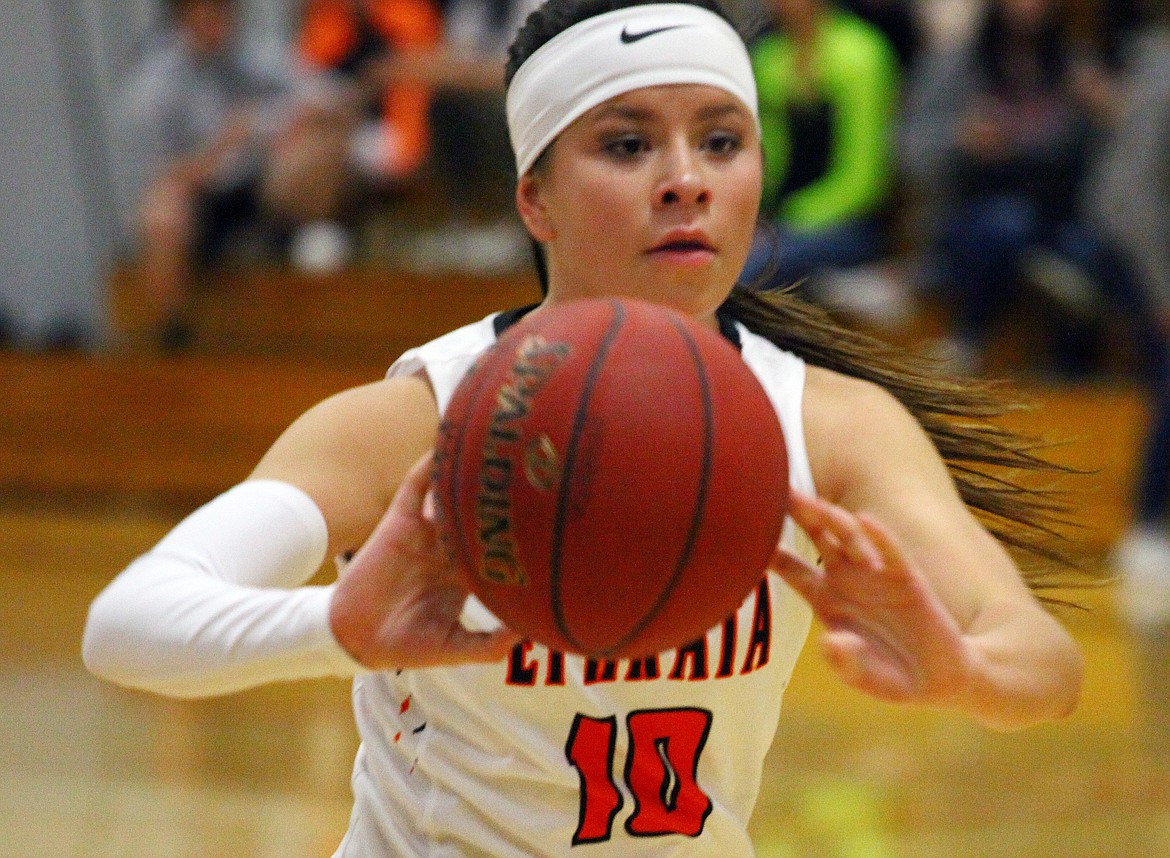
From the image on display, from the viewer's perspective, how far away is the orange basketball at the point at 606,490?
1.68 meters

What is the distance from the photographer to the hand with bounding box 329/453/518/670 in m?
1.79

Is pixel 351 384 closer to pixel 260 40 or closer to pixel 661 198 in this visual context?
pixel 260 40

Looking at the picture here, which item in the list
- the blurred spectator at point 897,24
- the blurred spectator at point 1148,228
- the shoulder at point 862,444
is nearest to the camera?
the shoulder at point 862,444

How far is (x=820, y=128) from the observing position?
7.28 m

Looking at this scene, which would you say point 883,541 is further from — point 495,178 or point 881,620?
point 495,178

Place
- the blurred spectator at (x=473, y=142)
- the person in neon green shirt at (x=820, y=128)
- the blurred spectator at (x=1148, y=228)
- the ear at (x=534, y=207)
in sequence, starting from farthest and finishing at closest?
1. the blurred spectator at (x=473, y=142)
2. the person in neon green shirt at (x=820, y=128)
3. the blurred spectator at (x=1148, y=228)
4. the ear at (x=534, y=207)

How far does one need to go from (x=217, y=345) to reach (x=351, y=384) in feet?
3.71

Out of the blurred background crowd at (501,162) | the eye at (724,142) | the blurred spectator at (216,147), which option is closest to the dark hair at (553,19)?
the eye at (724,142)

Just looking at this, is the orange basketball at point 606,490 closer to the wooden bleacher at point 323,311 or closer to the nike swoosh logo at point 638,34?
the nike swoosh logo at point 638,34

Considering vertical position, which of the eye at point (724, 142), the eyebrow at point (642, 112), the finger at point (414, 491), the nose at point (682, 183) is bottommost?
the finger at point (414, 491)

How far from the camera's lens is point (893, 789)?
468cm

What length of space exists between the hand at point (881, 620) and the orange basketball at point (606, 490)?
0.09 meters

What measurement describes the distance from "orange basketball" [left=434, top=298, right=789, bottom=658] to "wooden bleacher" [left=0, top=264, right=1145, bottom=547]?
6393 millimetres

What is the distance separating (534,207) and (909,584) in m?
1.00
